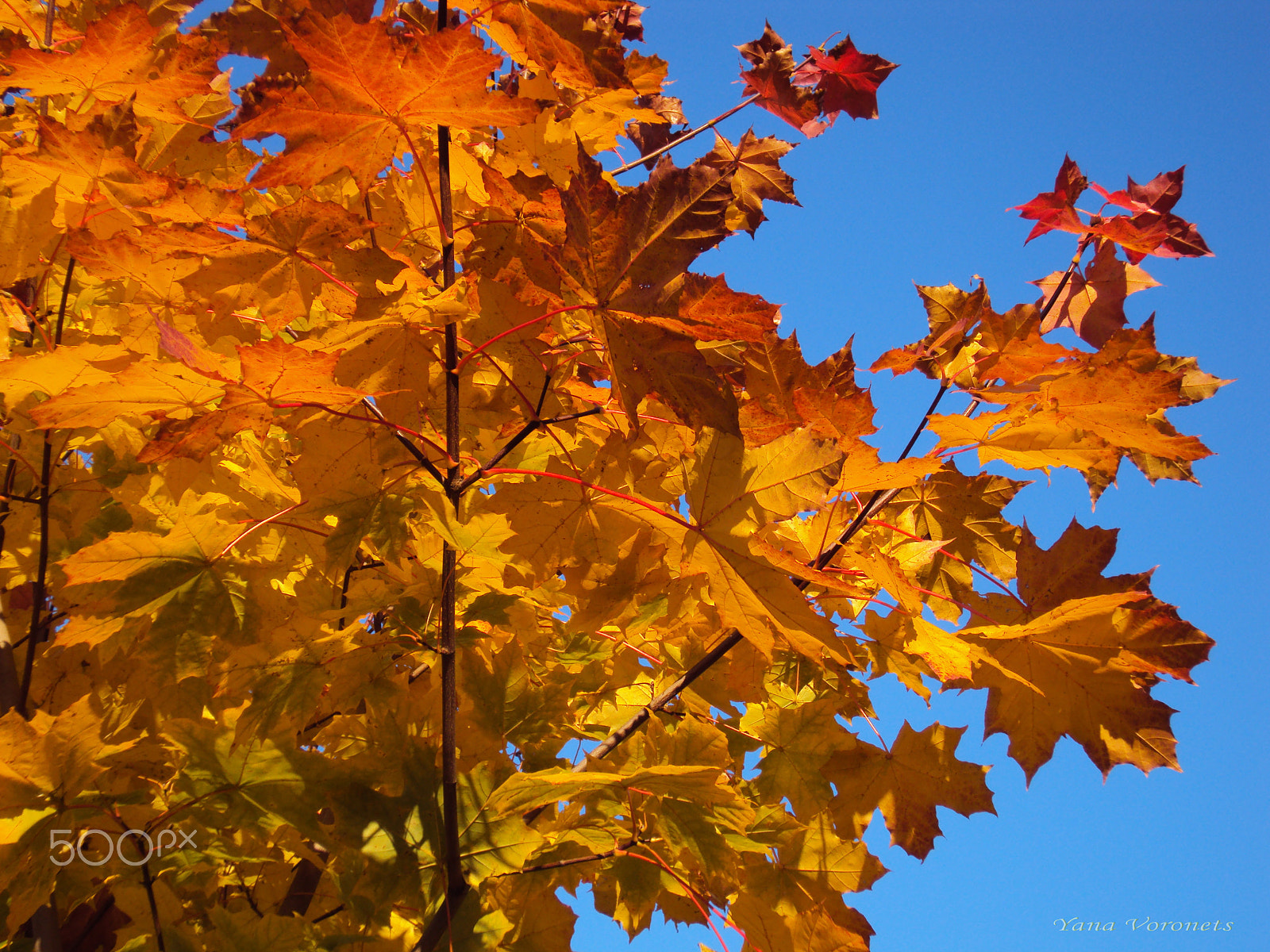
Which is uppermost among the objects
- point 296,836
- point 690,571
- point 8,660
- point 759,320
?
point 759,320

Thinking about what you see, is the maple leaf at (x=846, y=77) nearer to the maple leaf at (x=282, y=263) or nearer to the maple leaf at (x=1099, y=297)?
the maple leaf at (x=1099, y=297)

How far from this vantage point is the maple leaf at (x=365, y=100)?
1092mm

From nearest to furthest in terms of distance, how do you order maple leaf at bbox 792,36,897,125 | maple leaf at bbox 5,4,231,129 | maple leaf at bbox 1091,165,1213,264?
maple leaf at bbox 5,4,231,129 < maple leaf at bbox 1091,165,1213,264 < maple leaf at bbox 792,36,897,125

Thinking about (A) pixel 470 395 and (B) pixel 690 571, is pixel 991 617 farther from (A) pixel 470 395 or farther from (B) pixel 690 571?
(A) pixel 470 395

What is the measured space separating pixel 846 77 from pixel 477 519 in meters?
2.00

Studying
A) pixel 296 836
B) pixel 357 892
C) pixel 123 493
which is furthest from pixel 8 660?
pixel 357 892

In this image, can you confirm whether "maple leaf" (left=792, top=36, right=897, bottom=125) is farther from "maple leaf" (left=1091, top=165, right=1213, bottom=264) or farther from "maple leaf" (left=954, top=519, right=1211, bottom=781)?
"maple leaf" (left=954, top=519, right=1211, bottom=781)

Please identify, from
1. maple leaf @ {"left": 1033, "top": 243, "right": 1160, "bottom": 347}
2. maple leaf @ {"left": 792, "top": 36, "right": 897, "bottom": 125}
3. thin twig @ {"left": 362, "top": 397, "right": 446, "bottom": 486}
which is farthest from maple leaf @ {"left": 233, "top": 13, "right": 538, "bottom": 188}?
maple leaf @ {"left": 792, "top": 36, "right": 897, "bottom": 125}

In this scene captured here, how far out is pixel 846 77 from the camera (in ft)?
8.36

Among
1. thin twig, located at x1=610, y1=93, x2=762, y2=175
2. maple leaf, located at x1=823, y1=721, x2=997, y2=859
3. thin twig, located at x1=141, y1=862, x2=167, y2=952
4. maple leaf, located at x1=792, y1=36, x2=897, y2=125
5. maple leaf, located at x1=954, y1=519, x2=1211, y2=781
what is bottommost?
thin twig, located at x1=141, y1=862, x2=167, y2=952

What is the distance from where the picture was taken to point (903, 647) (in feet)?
5.69

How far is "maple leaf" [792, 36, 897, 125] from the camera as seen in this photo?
251 cm

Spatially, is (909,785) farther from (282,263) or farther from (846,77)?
(846,77)

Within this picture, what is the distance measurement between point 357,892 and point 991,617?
139 cm
